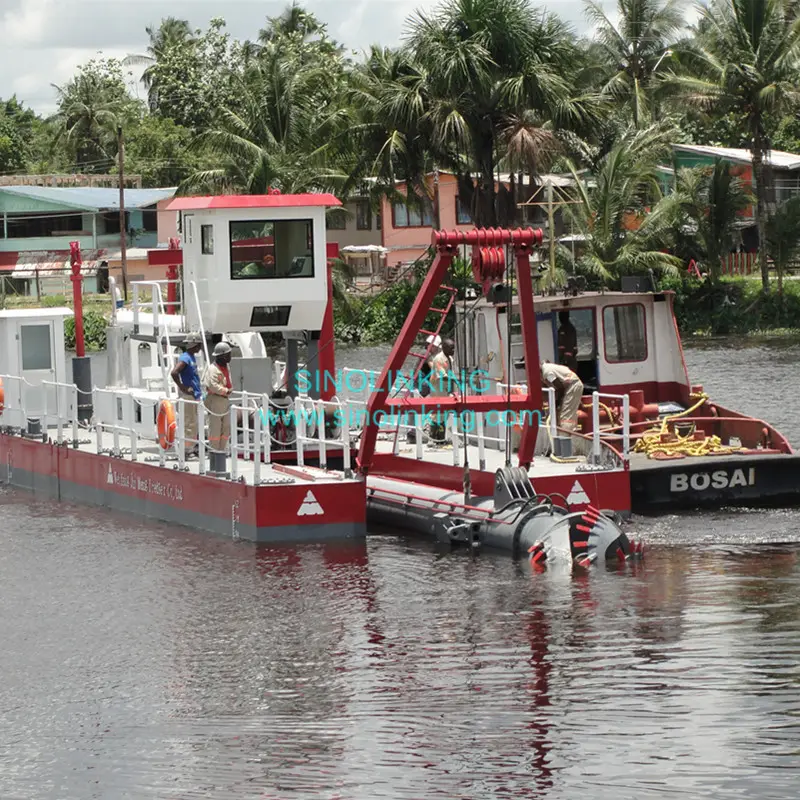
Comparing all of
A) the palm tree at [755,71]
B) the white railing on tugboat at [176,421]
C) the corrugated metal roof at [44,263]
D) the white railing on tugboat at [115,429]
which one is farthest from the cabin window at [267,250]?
the corrugated metal roof at [44,263]

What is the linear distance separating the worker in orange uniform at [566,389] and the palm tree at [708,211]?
3147 centimetres

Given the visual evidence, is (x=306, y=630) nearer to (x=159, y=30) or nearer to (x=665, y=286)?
(x=665, y=286)

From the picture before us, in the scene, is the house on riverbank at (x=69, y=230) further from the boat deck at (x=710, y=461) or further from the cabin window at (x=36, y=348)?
the boat deck at (x=710, y=461)

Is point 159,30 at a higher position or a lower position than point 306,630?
higher

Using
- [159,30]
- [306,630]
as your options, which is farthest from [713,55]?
[159,30]

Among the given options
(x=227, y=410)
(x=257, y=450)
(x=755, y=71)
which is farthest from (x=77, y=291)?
(x=755, y=71)

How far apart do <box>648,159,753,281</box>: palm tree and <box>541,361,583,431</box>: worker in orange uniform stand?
31.5 meters

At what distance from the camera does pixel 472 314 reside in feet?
77.7

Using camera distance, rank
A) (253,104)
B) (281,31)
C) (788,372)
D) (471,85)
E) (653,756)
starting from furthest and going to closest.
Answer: (281,31) → (253,104) → (471,85) → (788,372) → (653,756)

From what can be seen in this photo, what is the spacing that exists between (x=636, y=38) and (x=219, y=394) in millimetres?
46696

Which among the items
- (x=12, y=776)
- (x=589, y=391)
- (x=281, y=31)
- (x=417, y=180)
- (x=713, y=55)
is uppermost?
(x=281, y=31)

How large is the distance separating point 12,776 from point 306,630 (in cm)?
461

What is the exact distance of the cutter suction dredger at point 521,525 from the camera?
59.6 ft

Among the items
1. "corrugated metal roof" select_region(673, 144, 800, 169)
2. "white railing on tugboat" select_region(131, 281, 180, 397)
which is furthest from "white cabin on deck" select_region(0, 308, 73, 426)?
"corrugated metal roof" select_region(673, 144, 800, 169)
